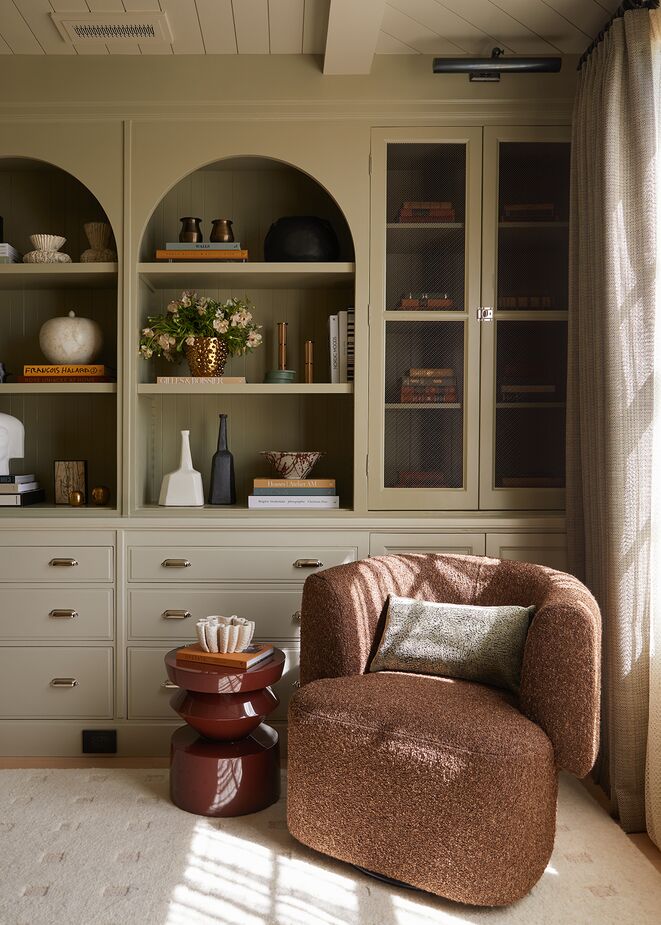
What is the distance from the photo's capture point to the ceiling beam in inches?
92.1

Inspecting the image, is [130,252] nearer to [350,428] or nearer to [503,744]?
[350,428]

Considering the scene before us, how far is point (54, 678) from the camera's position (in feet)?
8.98

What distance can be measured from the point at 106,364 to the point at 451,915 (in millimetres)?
2341

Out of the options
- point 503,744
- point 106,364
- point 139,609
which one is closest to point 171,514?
point 139,609

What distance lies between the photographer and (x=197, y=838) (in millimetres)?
2186

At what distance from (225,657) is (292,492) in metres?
0.73

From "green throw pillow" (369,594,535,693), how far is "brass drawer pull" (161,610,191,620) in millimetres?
762

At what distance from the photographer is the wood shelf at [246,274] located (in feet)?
9.11

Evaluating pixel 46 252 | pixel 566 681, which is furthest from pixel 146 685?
pixel 46 252

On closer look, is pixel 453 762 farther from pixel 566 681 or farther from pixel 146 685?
pixel 146 685

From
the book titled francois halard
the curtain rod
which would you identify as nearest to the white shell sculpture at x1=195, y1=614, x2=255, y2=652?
the book titled francois halard

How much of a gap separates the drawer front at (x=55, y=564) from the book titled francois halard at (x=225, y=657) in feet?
1.72

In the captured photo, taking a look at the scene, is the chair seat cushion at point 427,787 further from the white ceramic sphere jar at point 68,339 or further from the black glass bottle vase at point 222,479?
the white ceramic sphere jar at point 68,339

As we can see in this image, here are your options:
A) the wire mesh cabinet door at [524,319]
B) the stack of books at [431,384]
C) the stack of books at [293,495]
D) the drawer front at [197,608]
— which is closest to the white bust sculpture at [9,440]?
the drawer front at [197,608]
